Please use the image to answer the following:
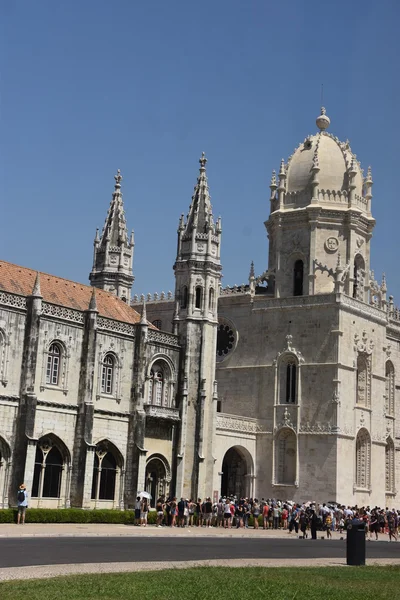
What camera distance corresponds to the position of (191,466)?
55.7 metres

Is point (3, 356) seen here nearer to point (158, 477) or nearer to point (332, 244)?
point (158, 477)

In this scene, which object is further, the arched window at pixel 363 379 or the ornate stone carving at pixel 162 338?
the arched window at pixel 363 379

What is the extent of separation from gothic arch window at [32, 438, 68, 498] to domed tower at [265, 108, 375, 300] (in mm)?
23384

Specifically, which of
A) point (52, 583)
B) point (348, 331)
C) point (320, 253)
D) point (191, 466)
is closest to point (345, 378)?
point (348, 331)

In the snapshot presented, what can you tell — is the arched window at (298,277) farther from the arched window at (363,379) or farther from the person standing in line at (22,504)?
the person standing in line at (22,504)

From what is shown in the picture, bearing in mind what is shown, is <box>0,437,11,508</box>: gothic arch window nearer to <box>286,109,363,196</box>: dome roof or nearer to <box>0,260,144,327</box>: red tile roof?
<box>0,260,144,327</box>: red tile roof

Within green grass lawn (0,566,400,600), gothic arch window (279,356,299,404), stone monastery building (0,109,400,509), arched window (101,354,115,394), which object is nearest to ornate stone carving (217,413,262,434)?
stone monastery building (0,109,400,509)

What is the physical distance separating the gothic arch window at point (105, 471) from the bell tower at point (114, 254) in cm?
1497

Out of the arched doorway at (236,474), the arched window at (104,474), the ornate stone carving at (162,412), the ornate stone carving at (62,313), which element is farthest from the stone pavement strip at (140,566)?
the arched doorway at (236,474)

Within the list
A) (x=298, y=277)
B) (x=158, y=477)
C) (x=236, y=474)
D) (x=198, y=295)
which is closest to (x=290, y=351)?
(x=298, y=277)

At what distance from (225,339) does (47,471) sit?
76.3ft

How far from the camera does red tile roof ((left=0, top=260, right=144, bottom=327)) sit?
5019 centimetres

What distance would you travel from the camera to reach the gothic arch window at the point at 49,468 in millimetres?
47594

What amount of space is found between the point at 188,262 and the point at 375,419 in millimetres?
18371
